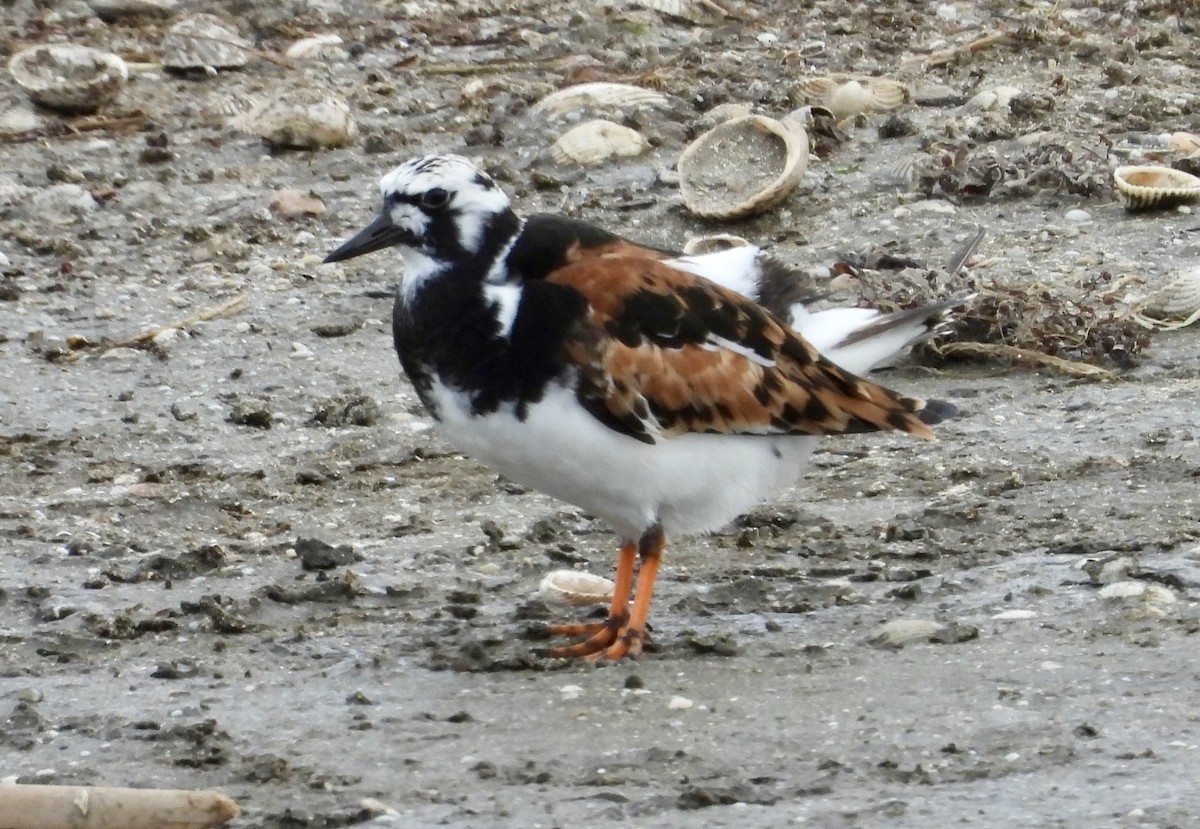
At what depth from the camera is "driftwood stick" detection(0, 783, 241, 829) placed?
2750 mm

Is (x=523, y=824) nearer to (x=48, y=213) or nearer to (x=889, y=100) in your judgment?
(x=48, y=213)

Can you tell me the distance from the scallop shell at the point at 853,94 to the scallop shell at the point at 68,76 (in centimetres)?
304

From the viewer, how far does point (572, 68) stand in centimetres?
880

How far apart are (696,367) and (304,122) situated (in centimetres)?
406

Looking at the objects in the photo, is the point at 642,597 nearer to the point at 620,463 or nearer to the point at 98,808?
the point at 620,463

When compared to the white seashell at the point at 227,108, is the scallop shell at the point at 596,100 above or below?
above

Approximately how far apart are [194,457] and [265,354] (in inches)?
32.8

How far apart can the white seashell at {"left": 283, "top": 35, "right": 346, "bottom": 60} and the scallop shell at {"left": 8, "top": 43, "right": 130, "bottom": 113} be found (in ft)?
3.02

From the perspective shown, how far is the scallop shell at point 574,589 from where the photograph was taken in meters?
4.48

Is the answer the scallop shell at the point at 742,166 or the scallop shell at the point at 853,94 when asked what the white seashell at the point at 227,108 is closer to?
the scallop shell at the point at 742,166

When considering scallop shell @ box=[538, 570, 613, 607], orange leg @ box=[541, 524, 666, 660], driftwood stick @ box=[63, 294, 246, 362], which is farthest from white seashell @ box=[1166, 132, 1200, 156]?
orange leg @ box=[541, 524, 666, 660]

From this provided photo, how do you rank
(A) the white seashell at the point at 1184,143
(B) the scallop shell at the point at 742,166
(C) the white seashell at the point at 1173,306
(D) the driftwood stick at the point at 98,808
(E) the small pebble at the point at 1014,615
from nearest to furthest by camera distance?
(D) the driftwood stick at the point at 98,808
(E) the small pebble at the point at 1014,615
(C) the white seashell at the point at 1173,306
(B) the scallop shell at the point at 742,166
(A) the white seashell at the point at 1184,143

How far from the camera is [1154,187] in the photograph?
23.0 ft

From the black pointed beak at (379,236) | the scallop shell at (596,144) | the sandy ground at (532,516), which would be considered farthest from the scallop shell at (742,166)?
the black pointed beak at (379,236)
